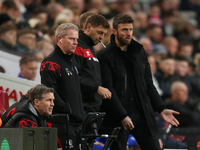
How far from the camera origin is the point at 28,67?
27.0 feet

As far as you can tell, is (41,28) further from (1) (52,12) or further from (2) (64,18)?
(1) (52,12)

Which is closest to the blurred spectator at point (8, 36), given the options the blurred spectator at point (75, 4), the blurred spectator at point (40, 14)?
the blurred spectator at point (40, 14)

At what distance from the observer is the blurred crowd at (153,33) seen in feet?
31.9

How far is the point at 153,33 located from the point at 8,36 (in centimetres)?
739

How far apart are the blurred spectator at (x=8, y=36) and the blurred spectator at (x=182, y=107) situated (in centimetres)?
361

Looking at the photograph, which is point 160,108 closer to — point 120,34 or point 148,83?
point 148,83

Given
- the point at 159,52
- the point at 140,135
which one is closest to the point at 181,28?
the point at 159,52

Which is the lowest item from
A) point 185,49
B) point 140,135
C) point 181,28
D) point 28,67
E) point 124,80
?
point 140,135

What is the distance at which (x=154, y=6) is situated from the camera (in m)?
17.9

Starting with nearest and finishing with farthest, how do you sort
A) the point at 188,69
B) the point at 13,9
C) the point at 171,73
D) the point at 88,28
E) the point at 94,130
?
the point at 94,130, the point at 88,28, the point at 13,9, the point at 171,73, the point at 188,69

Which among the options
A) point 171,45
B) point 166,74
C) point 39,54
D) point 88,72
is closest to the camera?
point 88,72

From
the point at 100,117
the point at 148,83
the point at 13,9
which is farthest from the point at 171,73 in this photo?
the point at 100,117

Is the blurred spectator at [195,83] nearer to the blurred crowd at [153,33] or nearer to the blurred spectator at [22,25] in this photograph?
the blurred crowd at [153,33]

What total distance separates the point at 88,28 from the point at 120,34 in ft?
1.40
